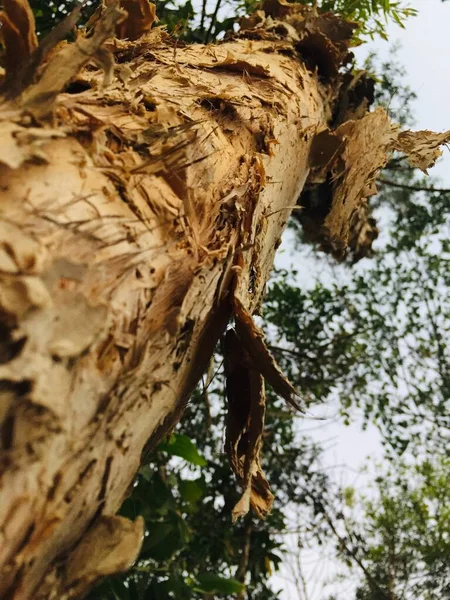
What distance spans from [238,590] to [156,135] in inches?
55.2

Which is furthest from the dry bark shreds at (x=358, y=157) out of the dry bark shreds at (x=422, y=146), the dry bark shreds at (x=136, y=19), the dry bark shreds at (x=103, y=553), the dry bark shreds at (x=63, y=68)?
the dry bark shreds at (x=103, y=553)

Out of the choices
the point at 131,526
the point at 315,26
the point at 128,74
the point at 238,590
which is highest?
the point at 315,26

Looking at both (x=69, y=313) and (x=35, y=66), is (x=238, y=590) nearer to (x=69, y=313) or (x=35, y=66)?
(x=69, y=313)

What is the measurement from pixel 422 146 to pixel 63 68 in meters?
1.36

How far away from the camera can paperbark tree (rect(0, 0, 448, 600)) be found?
Answer: 1.87ft

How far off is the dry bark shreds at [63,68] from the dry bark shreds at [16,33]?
0.21ft

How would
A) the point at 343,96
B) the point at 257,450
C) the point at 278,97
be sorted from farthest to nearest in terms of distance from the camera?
the point at 343,96, the point at 278,97, the point at 257,450

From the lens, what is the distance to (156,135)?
2.78 ft

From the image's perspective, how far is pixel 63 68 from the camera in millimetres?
739

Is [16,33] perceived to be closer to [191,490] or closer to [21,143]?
[21,143]

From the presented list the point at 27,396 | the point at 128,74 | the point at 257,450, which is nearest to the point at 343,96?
the point at 128,74

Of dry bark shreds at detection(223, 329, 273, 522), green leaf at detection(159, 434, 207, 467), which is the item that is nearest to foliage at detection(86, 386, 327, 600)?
green leaf at detection(159, 434, 207, 467)

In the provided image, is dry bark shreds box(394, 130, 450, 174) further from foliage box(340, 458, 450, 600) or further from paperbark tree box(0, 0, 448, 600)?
foliage box(340, 458, 450, 600)

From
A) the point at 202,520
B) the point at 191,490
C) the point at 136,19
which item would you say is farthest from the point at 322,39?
the point at 202,520
